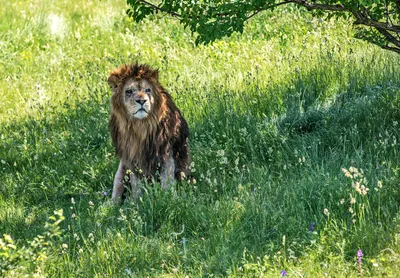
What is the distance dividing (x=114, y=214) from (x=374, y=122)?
2.70 m

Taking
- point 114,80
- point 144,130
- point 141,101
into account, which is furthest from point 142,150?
point 114,80

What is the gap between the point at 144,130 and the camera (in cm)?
722

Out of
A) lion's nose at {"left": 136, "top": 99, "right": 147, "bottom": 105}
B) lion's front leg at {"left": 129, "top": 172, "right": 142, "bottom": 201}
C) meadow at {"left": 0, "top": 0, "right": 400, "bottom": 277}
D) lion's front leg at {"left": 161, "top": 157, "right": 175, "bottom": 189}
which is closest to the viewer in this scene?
meadow at {"left": 0, "top": 0, "right": 400, "bottom": 277}

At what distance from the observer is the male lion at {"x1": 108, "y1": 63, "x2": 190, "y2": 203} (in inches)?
277

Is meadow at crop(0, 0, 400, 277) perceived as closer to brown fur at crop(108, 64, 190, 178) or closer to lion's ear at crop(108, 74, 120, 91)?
brown fur at crop(108, 64, 190, 178)

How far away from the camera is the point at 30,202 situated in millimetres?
7551

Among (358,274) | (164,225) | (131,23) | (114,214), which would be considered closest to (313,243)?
(358,274)

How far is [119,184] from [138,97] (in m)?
0.91

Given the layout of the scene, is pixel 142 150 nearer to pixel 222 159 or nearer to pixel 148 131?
pixel 148 131

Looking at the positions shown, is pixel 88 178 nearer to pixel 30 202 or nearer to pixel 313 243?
pixel 30 202

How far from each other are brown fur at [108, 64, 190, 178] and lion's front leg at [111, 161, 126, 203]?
0.06 metres

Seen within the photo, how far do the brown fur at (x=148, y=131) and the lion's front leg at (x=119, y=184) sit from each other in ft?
0.20

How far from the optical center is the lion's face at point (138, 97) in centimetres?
694

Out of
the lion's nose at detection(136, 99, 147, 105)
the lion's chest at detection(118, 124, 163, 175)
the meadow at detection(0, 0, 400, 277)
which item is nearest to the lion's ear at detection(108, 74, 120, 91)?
the lion's nose at detection(136, 99, 147, 105)
